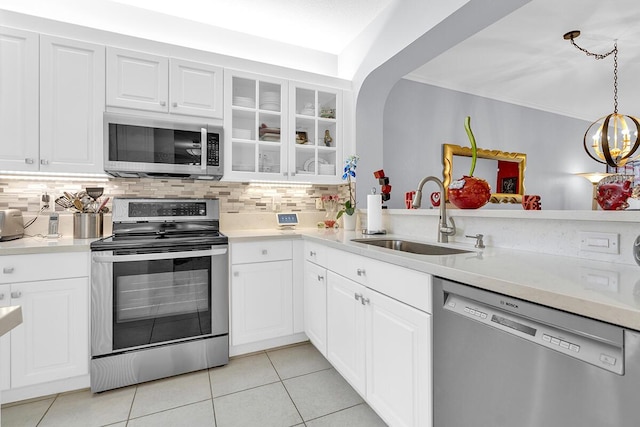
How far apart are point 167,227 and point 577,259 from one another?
242cm

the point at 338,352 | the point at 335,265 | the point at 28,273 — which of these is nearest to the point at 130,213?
the point at 28,273

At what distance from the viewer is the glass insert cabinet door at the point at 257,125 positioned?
2.60 meters

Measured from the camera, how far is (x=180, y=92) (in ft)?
7.67

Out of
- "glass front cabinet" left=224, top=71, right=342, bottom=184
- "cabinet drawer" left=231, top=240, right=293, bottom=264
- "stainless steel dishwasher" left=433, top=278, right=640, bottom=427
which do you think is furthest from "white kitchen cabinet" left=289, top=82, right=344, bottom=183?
"stainless steel dishwasher" left=433, top=278, right=640, bottom=427

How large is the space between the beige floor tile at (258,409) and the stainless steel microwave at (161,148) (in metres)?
1.54

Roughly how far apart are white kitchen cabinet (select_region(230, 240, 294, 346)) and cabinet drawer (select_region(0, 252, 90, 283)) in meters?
0.89

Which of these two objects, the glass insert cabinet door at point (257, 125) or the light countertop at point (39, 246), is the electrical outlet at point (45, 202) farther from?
the glass insert cabinet door at point (257, 125)

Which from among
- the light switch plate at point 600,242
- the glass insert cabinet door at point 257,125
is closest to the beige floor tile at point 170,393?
the glass insert cabinet door at point 257,125

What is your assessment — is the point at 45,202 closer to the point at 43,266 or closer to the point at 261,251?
the point at 43,266

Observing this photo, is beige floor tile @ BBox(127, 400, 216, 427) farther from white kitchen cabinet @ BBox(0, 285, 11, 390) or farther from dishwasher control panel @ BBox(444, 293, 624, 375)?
dishwasher control panel @ BBox(444, 293, 624, 375)

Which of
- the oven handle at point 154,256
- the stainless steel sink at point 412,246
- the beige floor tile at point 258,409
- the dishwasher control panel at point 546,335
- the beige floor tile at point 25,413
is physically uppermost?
the stainless steel sink at point 412,246

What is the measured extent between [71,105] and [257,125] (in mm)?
Answer: 1254

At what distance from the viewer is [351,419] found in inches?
64.9

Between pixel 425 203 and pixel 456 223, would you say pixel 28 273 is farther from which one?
pixel 425 203
